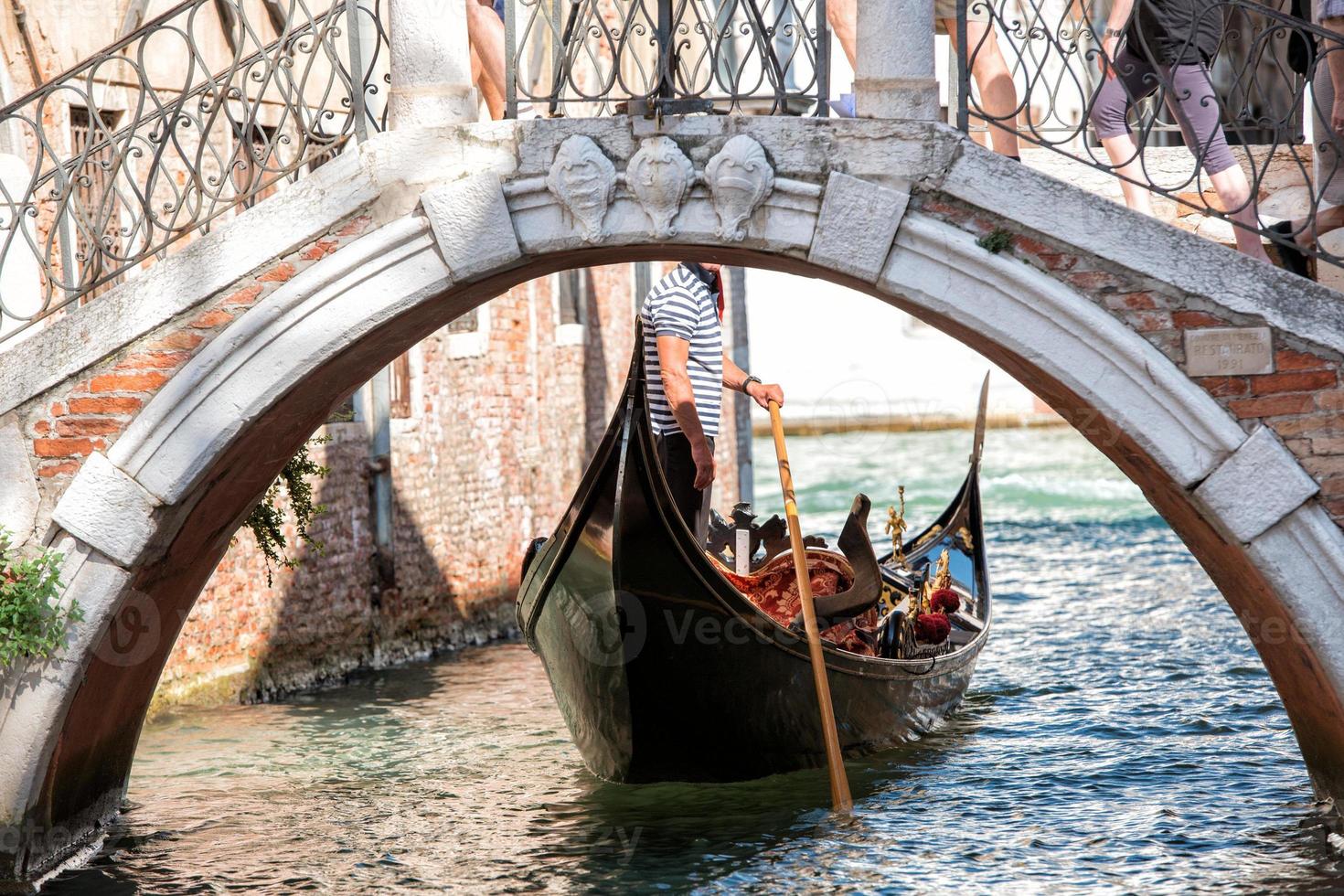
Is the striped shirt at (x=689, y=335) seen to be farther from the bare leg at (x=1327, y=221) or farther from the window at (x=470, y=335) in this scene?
the window at (x=470, y=335)

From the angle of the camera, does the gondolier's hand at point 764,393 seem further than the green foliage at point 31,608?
Yes

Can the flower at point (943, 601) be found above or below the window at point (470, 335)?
below

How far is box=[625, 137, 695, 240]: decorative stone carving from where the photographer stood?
3748 mm

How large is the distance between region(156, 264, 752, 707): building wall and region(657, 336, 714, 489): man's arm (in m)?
2.43

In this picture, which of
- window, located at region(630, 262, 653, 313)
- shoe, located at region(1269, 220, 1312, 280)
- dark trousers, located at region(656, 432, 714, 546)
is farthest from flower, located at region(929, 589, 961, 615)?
window, located at region(630, 262, 653, 313)

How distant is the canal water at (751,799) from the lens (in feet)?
14.6

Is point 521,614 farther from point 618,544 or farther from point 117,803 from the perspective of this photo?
point 117,803

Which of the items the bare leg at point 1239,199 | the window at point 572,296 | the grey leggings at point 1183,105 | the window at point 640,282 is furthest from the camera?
the window at point 640,282

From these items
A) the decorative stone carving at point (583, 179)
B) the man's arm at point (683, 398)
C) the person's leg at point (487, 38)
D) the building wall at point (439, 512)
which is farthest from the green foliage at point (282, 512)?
the decorative stone carving at point (583, 179)

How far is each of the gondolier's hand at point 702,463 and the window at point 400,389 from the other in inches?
121

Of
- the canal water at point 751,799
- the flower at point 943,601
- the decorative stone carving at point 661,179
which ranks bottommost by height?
the canal water at point 751,799

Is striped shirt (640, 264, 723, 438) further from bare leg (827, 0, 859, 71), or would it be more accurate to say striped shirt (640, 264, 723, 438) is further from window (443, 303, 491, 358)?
window (443, 303, 491, 358)

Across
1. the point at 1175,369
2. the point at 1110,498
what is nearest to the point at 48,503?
the point at 1175,369

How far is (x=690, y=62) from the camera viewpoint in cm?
1091
